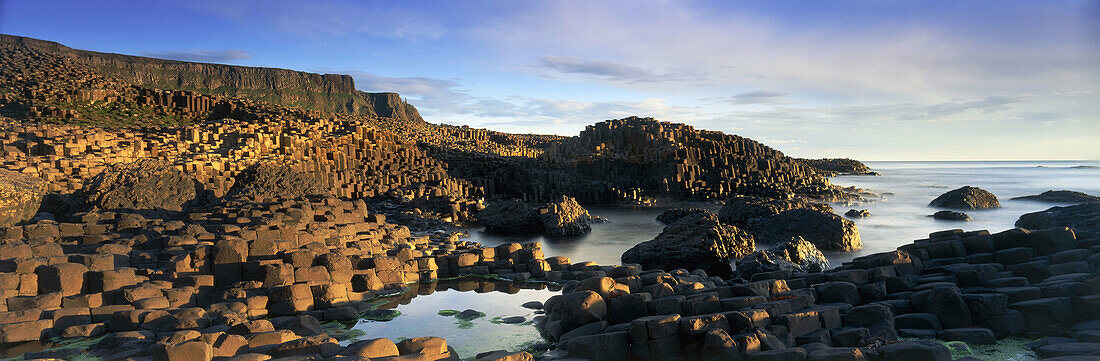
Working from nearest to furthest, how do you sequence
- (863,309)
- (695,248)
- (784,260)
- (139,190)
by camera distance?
1. (863,309)
2. (784,260)
3. (695,248)
4. (139,190)

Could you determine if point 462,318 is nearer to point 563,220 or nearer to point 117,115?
point 563,220

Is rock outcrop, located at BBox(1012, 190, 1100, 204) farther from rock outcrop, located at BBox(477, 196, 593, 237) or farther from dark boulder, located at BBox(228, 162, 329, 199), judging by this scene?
dark boulder, located at BBox(228, 162, 329, 199)

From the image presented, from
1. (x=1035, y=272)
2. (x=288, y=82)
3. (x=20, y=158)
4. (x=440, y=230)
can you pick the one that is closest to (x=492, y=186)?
(x=440, y=230)

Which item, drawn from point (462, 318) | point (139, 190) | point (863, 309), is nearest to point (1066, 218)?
point (863, 309)

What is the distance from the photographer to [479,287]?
1254cm

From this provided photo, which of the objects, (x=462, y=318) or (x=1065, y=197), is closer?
(x=462, y=318)

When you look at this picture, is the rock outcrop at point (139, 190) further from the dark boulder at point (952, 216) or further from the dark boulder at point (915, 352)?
the dark boulder at point (952, 216)

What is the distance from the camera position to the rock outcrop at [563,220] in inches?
826

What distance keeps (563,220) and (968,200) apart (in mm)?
22280

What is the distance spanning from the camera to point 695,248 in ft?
47.0

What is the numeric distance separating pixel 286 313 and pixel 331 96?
103137mm

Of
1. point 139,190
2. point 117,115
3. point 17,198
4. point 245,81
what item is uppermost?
point 245,81

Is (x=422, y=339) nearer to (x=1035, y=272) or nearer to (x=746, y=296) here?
(x=746, y=296)

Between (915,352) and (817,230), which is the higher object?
(817,230)
